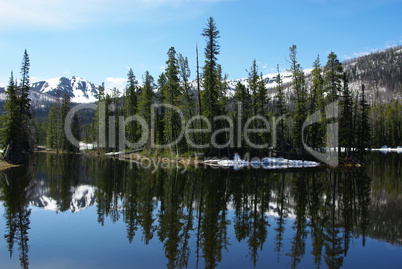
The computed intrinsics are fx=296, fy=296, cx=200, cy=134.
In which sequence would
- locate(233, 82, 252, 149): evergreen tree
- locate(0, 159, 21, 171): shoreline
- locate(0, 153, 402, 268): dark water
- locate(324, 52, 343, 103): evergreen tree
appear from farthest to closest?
locate(233, 82, 252, 149): evergreen tree, locate(324, 52, 343, 103): evergreen tree, locate(0, 159, 21, 171): shoreline, locate(0, 153, 402, 268): dark water

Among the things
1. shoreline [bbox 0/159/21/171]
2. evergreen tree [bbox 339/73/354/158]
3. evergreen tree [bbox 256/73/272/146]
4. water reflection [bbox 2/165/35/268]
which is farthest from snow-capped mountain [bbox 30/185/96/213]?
evergreen tree [bbox 339/73/354/158]

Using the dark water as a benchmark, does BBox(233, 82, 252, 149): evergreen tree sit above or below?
above

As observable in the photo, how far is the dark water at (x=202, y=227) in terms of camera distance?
9.44 metres

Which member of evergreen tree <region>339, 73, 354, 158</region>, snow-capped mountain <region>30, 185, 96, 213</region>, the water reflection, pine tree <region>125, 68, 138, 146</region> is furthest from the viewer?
pine tree <region>125, 68, 138, 146</region>

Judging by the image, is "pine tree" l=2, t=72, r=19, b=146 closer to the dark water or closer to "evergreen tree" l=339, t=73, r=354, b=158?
the dark water

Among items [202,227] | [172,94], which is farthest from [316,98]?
[202,227]

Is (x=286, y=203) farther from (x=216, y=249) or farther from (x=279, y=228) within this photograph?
(x=216, y=249)

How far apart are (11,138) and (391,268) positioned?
4585cm

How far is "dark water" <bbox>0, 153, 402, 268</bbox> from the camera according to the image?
9438 millimetres

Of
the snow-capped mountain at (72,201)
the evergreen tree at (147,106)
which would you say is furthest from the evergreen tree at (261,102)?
the snow-capped mountain at (72,201)

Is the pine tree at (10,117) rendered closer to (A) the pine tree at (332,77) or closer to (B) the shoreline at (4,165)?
(B) the shoreline at (4,165)

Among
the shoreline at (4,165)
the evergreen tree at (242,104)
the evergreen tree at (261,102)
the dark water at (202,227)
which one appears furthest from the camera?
the evergreen tree at (242,104)

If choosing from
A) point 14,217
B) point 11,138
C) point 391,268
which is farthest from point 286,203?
point 11,138

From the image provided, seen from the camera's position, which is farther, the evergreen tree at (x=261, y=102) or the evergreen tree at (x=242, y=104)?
the evergreen tree at (x=242, y=104)
